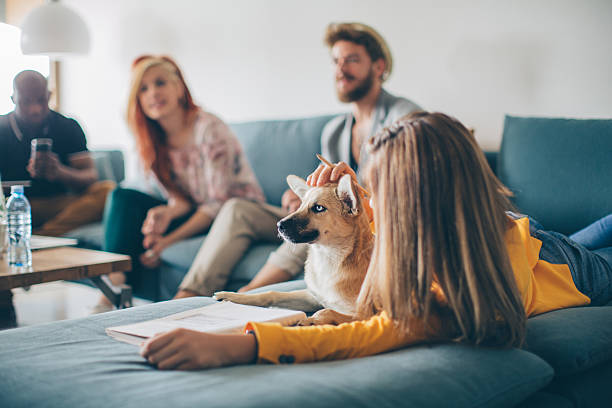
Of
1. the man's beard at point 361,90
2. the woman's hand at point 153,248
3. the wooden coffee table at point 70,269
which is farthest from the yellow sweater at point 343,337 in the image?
the woman's hand at point 153,248

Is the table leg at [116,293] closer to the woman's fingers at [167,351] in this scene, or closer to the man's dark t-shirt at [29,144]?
the man's dark t-shirt at [29,144]

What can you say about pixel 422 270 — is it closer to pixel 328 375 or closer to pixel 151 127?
pixel 328 375

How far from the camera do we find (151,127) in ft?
9.86

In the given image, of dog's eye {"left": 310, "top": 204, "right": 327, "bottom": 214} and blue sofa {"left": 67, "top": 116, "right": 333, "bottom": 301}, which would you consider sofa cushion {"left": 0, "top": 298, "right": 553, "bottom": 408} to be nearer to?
dog's eye {"left": 310, "top": 204, "right": 327, "bottom": 214}

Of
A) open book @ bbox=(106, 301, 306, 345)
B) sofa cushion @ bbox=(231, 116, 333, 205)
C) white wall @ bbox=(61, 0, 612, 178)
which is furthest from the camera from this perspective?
sofa cushion @ bbox=(231, 116, 333, 205)

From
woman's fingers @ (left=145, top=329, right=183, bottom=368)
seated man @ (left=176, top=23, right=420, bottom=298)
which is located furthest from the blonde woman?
seated man @ (left=176, top=23, right=420, bottom=298)

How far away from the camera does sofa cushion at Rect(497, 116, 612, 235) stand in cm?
188

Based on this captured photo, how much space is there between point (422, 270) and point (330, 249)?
0.54 metres

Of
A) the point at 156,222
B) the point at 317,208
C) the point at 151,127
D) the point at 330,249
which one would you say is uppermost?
the point at 151,127

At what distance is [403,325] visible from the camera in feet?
3.18

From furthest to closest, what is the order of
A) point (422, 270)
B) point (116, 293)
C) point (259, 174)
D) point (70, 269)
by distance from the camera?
point (259, 174) < point (116, 293) < point (70, 269) < point (422, 270)

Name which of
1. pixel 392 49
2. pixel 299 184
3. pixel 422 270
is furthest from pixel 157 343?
pixel 392 49

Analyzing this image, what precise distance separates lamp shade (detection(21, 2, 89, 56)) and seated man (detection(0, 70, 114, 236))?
2.33 feet

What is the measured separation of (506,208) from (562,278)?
391 mm
